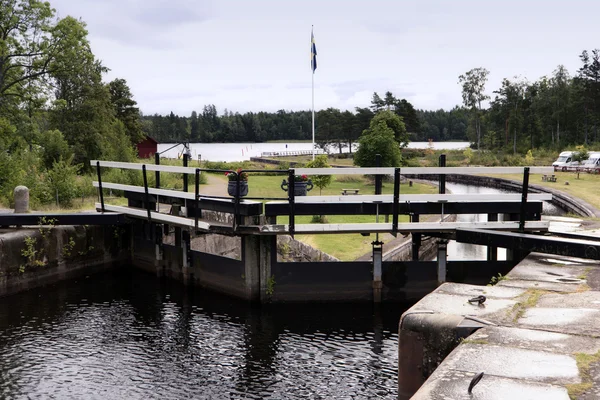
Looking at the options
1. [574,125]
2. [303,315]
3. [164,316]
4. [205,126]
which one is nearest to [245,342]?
[303,315]

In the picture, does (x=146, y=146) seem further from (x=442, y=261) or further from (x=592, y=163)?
(x=442, y=261)

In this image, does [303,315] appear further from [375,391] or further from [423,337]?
[423,337]

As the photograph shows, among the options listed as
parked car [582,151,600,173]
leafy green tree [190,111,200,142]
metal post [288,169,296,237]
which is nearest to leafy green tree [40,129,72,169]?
metal post [288,169,296,237]

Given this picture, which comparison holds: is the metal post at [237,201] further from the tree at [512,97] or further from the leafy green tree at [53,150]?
the tree at [512,97]

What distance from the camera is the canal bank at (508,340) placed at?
4.57m

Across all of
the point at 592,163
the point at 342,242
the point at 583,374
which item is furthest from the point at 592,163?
the point at 583,374

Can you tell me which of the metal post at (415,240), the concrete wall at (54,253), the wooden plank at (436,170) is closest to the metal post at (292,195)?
the wooden plank at (436,170)

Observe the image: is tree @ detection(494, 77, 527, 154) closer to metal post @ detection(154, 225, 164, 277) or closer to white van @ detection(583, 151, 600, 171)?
white van @ detection(583, 151, 600, 171)

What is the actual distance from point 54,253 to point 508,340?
12931 millimetres

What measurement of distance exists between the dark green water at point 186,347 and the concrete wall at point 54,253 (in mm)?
503

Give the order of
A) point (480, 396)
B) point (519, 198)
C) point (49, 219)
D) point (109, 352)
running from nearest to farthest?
point (480, 396), point (109, 352), point (519, 198), point (49, 219)

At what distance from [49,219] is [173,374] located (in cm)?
728

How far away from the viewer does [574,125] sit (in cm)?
8350

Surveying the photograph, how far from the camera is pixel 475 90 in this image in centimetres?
9288
